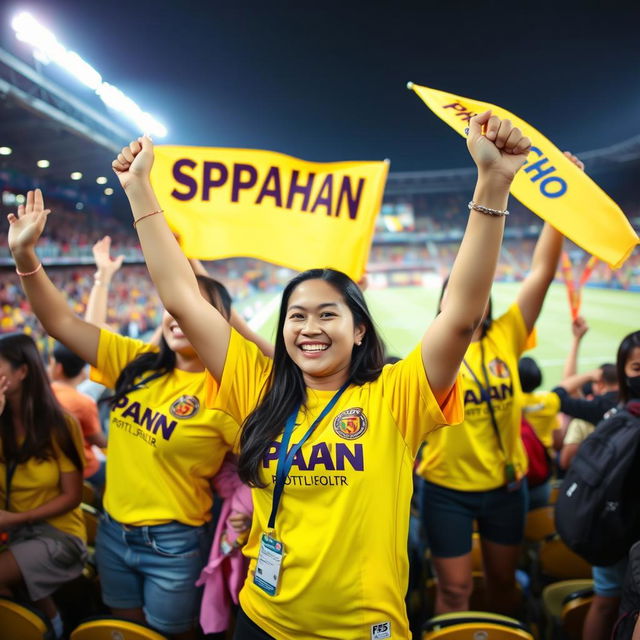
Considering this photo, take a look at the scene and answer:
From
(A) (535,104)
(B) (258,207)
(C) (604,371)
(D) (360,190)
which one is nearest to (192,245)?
(B) (258,207)

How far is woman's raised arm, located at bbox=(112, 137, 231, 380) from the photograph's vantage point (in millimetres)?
1146

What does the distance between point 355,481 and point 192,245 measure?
51.1 inches

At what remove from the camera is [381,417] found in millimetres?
1101

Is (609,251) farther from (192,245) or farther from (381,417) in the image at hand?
(192,245)

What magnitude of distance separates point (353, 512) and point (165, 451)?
710 millimetres

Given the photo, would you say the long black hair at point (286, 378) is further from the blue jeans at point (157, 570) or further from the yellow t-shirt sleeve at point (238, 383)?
the blue jeans at point (157, 570)

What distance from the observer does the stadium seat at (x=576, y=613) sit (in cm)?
165

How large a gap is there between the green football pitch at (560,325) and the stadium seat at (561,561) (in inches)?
187

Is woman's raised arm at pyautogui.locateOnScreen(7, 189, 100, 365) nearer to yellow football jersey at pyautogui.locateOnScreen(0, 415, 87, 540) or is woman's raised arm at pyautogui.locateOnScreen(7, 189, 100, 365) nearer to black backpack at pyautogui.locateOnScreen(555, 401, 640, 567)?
yellow football jersey at pyautogui.locateOnScreen(0, 415, 87, 540)

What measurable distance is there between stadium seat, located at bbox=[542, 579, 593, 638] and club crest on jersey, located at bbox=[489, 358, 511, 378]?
0.85m

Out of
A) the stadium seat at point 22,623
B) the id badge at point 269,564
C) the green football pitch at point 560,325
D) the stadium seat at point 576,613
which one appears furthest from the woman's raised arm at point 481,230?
the green football pitch at point 560,325

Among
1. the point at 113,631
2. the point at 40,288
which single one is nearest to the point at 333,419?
the point at 113,631

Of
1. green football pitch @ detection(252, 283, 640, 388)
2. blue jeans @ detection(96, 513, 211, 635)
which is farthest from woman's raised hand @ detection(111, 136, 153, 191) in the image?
green football pitch @ detection(252, 283, 640, 388)

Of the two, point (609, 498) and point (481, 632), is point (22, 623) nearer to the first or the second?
point (481, 632)
